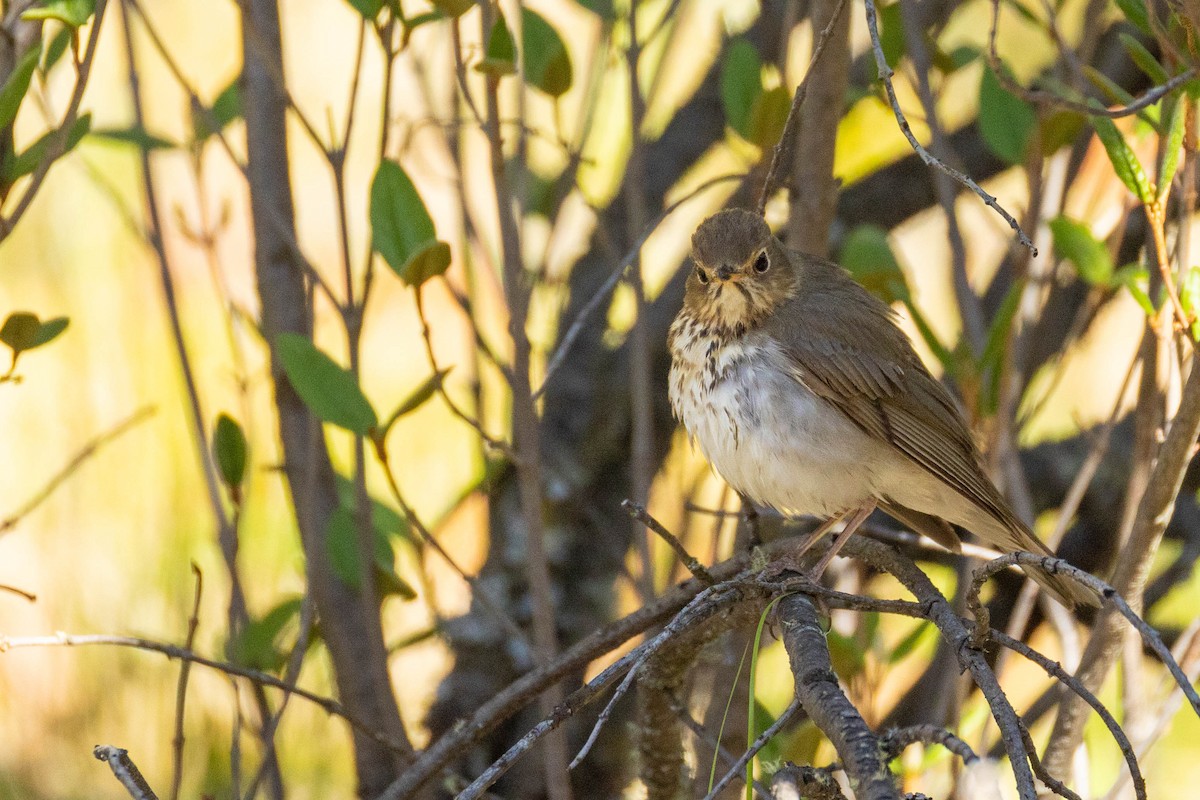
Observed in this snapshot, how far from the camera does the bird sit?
3.19 m

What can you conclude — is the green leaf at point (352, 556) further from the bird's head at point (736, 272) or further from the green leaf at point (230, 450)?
the bird's head at point (736, 272)

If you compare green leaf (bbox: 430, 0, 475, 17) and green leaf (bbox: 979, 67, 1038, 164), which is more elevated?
green leaf (bbox: 979, 67, 1038, 164)

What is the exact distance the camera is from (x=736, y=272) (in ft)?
10.5

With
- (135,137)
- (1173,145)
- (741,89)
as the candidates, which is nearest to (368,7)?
(135,137)

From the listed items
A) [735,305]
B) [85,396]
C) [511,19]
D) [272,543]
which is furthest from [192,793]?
[511,19]

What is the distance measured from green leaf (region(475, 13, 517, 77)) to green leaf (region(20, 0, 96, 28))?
2.32ft

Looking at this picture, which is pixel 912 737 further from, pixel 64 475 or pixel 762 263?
pixel 64 475

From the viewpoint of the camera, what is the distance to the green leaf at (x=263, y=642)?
3188 mm

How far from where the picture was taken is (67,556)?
4.56m

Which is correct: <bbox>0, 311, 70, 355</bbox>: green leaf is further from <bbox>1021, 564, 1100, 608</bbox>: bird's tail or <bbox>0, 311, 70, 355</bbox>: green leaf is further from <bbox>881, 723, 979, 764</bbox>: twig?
<bbox>1021, 564, 1100, 608</bbox>: bird's tail

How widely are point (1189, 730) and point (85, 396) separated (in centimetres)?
423

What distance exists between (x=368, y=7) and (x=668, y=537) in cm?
124

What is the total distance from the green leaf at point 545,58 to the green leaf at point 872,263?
0.88 metres

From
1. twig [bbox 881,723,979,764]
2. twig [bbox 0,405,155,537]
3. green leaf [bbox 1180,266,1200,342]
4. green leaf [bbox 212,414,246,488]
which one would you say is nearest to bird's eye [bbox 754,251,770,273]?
green leaf [bbox 1180,266,1200,342]
